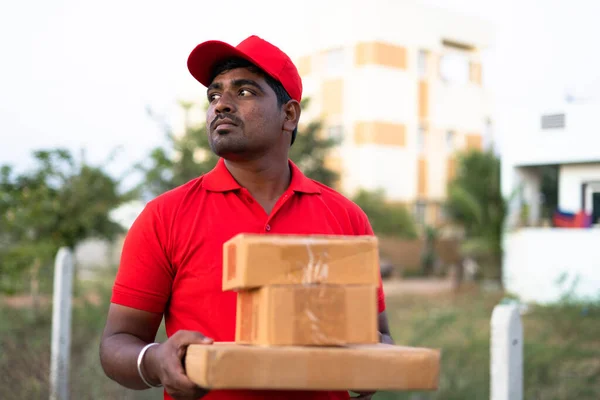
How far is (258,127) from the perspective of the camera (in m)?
2.24

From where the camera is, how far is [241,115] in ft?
7.26

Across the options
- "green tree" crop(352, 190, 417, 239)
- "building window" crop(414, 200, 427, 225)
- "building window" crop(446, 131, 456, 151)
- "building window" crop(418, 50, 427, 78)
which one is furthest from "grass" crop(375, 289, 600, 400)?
"building window" crop(446, 131, 456, 151)

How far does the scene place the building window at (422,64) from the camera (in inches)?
1139

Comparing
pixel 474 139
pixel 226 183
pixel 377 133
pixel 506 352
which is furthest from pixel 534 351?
pixel 474 139

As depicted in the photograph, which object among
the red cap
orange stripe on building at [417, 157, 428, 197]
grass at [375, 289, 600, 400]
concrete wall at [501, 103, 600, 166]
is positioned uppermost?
orange stripe on building at [417, 157, 428, 197]

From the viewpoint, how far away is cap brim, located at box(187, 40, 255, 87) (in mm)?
2191

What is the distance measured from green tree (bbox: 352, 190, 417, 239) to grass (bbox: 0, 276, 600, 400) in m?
16.0

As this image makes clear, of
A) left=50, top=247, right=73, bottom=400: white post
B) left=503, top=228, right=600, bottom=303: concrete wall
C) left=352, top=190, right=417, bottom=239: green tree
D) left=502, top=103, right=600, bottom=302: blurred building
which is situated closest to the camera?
left=50, top=247, right=73, bottom=400: white post

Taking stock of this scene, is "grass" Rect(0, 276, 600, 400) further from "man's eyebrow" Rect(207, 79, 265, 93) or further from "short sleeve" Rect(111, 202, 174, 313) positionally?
"man's eyebrow" Rect(207, 79, 265, 93)

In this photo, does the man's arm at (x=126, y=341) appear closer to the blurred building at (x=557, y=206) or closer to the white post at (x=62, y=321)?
the white post at (x=62, y=321)

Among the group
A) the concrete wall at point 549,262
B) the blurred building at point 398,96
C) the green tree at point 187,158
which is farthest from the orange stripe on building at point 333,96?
the concrete wall at point 549,262

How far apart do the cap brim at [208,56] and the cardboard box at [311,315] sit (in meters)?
0.77

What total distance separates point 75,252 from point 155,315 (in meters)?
8.34

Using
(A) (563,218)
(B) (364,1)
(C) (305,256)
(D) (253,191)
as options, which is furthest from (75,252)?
(B) (364,1)
